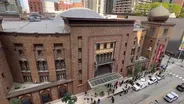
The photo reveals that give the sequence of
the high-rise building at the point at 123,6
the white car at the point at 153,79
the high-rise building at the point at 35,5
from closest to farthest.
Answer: the white car at the point at 153,79 < the high-rise building at the point at 123,6 < the high-rise building at the point at 35,5

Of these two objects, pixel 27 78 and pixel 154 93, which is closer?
pixel 27 78

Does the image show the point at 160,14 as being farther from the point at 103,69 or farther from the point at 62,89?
the point at 62,89

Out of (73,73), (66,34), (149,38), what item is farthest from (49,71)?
(149,38)

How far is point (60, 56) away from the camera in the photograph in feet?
73.8

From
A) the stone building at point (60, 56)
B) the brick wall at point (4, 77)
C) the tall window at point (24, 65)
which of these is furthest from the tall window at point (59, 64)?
the brick wall at point (4, 77)

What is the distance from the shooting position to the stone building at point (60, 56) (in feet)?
65.3

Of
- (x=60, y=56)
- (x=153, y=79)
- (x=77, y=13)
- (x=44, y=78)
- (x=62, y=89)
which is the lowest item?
(x=153, y=79)

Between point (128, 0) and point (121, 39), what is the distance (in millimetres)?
96389

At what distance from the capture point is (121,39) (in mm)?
27266

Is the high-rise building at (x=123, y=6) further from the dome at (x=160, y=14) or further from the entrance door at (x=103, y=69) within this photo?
the entrance door at (x=103, y=69)

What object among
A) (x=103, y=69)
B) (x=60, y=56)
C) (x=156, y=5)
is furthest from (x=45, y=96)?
(x=156, y=5)

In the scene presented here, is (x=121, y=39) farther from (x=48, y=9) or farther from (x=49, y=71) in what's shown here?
(x=48, y=9)

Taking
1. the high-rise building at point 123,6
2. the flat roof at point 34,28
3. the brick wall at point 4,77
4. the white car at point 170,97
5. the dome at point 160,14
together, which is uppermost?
the high-rise building at point 123,6

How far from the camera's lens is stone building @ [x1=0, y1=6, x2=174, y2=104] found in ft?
65.3
